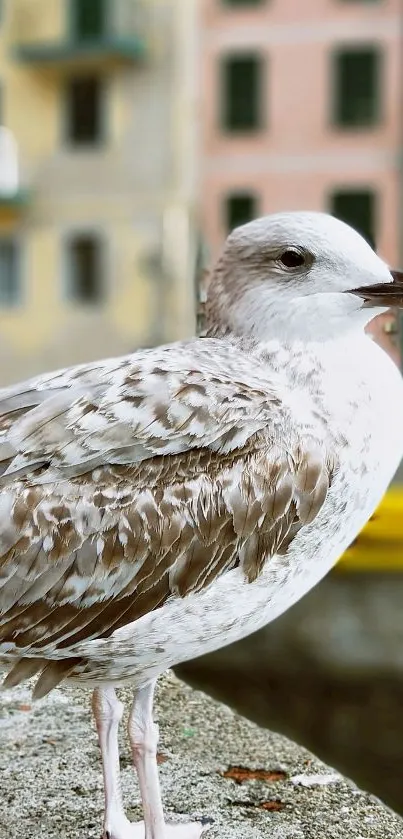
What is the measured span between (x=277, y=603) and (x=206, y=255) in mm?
1019

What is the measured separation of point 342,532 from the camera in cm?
198

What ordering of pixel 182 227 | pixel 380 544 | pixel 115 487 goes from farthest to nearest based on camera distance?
1. pixel 182 227
2. pixel 380 544
3. pixel 115 487

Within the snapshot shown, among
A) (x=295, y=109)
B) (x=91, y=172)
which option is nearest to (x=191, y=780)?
(x=91, y=172)

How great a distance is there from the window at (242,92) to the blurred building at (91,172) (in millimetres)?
1242

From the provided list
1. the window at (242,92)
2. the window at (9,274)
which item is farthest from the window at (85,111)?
the window at (242,92)

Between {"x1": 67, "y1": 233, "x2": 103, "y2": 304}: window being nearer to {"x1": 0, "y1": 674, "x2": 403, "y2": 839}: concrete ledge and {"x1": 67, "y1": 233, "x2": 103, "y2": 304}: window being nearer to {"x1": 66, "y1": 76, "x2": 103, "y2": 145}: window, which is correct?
{"x1": 66, "y1": 76, "x2": 103, "y2": 145}: window

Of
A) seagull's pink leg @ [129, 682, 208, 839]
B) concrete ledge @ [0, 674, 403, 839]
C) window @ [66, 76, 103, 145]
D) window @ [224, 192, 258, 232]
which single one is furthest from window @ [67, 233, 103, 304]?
seagull's pink leg @ [129, 682, 208, 839]

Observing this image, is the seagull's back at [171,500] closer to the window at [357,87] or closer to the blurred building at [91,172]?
the blurred building at [91,172]

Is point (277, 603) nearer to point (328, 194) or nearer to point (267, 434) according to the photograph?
point (267, 434)

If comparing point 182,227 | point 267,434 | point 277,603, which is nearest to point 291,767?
point 277,603

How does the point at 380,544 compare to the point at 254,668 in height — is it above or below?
above

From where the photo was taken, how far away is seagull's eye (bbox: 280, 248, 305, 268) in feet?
6.42

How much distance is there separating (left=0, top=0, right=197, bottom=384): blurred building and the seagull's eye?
14118 mm

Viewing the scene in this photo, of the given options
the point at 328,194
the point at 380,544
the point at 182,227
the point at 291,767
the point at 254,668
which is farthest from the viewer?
the point at 328,194
